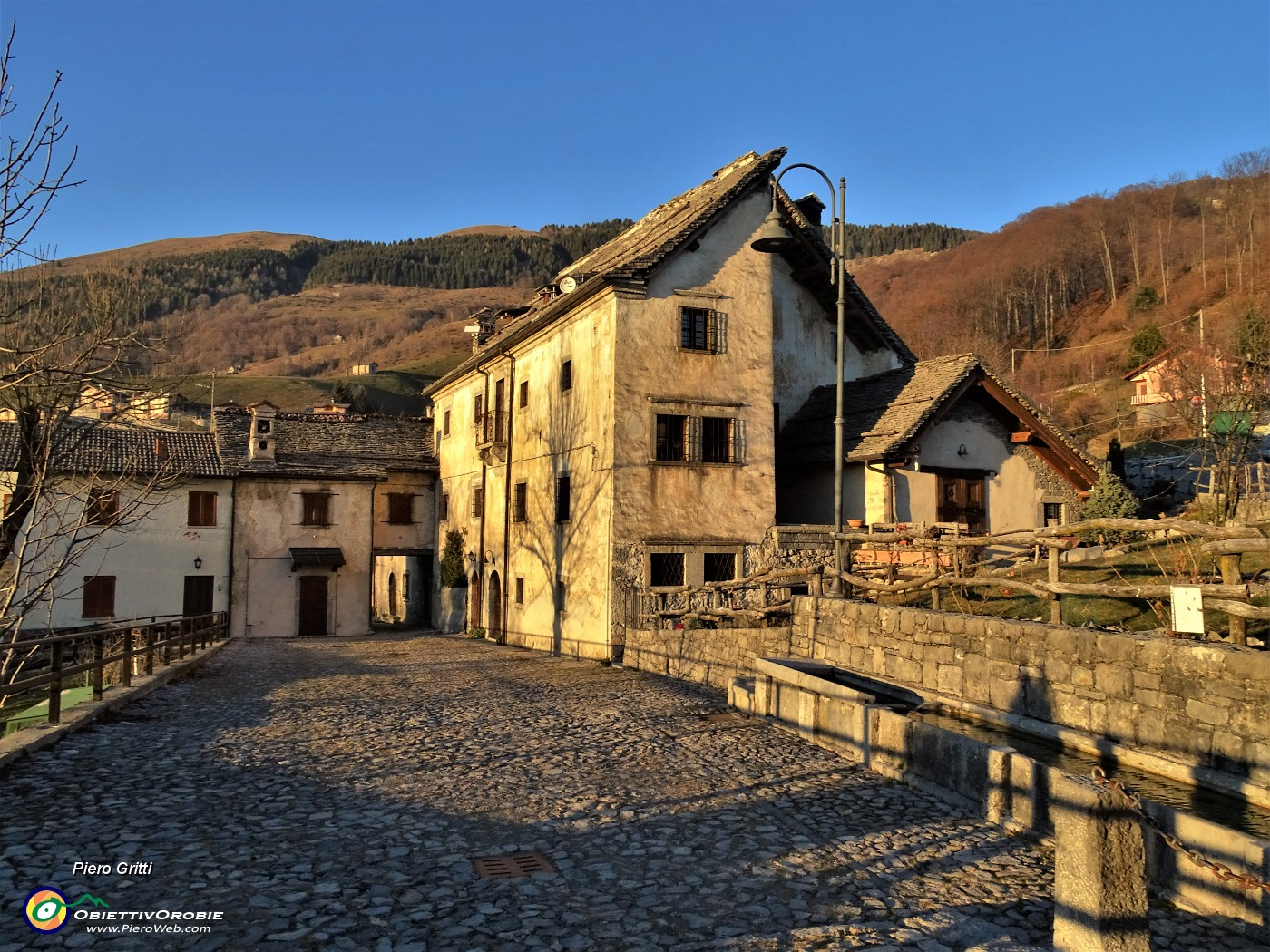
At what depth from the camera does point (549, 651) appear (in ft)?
77.3

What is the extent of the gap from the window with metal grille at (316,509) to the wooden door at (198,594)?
13.0ft

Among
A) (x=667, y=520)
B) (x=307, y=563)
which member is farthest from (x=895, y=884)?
(x=307, y=563)

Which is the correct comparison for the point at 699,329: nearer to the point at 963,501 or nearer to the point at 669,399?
the point at 669,399

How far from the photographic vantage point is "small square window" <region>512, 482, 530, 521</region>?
26562 millimetres

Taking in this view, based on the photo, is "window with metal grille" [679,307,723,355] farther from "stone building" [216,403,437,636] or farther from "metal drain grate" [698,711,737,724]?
"stone building" [216,403,437,636]

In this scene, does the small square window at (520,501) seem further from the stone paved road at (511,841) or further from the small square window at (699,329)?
the stone paved road at (511,841)

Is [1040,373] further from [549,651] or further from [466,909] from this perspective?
[466,909]

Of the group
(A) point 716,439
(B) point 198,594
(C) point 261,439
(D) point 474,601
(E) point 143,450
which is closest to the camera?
(A) point 716,439

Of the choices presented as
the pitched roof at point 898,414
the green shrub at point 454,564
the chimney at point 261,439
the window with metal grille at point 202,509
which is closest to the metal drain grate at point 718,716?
the pitched roof at point 898,414

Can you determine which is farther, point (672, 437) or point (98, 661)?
point (672, 437)

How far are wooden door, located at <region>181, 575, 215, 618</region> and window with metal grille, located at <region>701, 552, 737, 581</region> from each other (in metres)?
21.0

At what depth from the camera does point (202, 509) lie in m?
33.4

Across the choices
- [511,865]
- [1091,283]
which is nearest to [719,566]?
[511,865]

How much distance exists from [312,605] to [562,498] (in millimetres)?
15557
